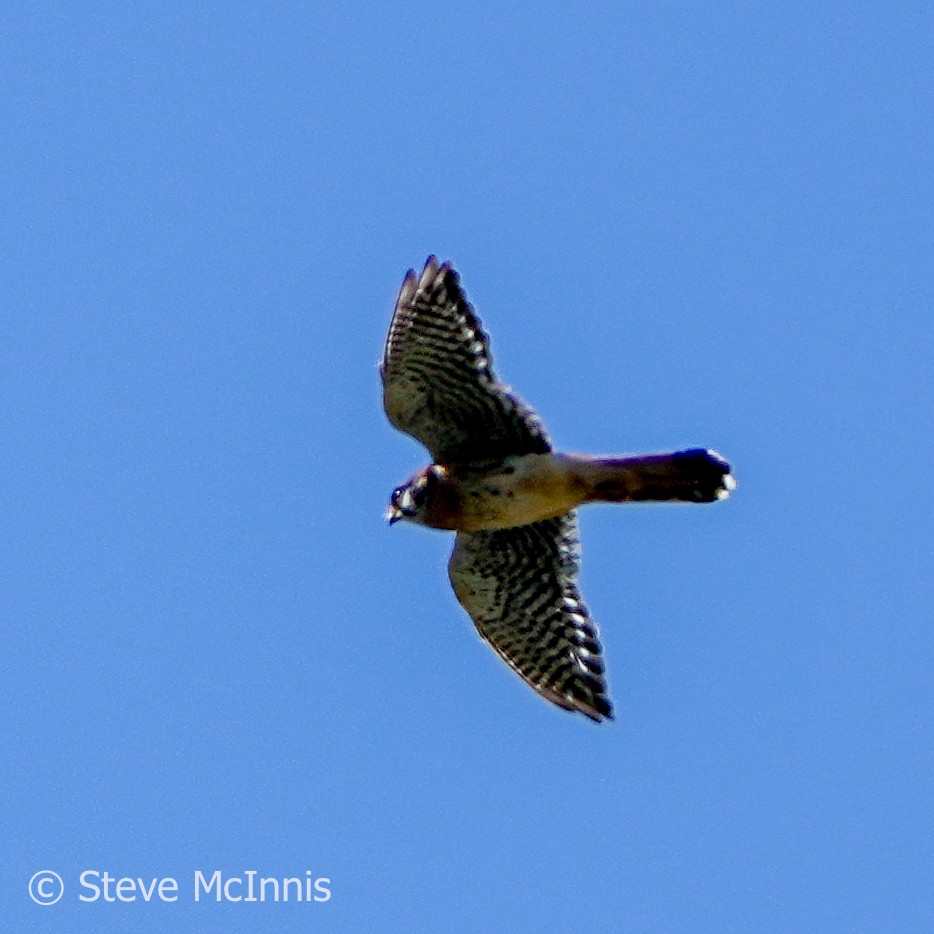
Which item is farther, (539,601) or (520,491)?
(539,601)

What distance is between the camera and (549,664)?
15062mm

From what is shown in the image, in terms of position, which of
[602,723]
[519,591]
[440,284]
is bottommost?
[602,723]

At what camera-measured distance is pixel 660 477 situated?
45.5 ft

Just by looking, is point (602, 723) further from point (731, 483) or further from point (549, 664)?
point (731, 483)

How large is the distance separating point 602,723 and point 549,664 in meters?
0.58

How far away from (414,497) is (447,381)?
80 cm

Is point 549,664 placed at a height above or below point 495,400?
below

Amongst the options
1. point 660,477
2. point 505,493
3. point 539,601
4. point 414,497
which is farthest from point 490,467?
point 539,601

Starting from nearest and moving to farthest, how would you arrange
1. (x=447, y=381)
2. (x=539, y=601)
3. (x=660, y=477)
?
1. (x=660, y=477)
2. (x=447, y=381)
3. (x=539, y=601)

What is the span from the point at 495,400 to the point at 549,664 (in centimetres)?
203

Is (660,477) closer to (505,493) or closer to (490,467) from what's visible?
(505,493)

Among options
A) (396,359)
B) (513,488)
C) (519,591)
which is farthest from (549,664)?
(396,359)

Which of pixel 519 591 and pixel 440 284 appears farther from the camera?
pixel 519 591

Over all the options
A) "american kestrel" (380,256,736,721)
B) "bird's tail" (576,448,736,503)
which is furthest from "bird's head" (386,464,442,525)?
"bird's tail" (576,448,736,503)
